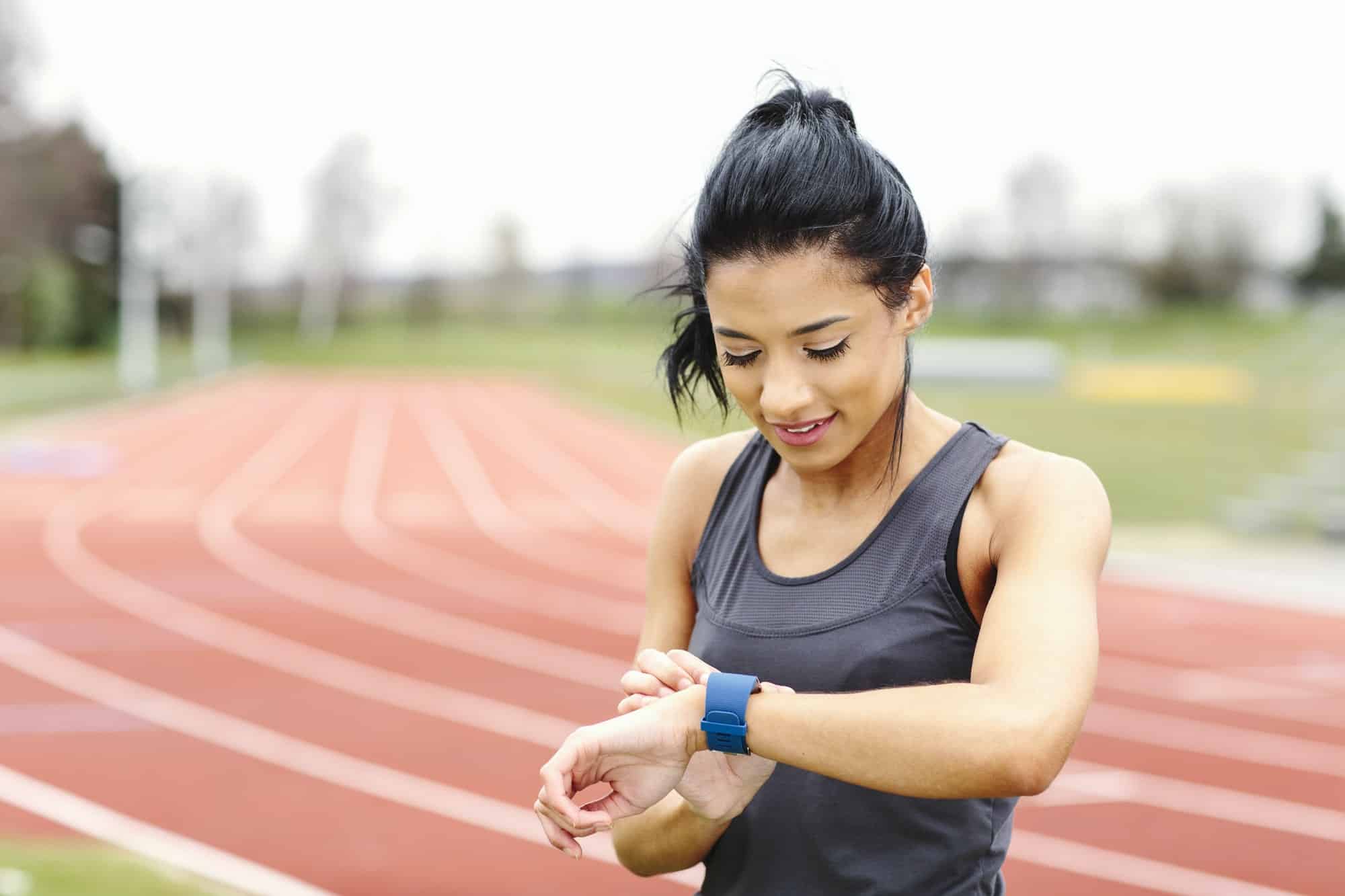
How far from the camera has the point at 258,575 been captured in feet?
37.9

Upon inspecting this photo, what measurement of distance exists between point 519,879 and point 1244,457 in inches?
677

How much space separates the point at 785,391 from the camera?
137 centimetres

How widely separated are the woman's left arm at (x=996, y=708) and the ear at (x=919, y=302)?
0.83 ft

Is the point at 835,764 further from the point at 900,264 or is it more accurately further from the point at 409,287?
the point at 409,287

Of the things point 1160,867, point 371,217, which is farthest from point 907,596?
point 371,217

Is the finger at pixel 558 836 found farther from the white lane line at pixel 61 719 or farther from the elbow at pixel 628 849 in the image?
the white lane line at pixel 61 719

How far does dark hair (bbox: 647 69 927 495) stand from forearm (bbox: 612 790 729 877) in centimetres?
61

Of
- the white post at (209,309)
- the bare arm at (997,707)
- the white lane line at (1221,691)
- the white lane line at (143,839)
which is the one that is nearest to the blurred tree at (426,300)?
the white post at (209,309)

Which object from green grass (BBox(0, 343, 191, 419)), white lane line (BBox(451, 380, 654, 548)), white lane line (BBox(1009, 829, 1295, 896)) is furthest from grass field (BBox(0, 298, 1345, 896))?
white lane line (BBox(1009, 829, 1295, 896))

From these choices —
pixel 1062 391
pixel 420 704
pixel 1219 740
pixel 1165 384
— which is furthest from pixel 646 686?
pixel 1165 384

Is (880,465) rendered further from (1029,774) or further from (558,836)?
(558,836)

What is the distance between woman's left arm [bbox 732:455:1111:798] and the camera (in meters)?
1.21

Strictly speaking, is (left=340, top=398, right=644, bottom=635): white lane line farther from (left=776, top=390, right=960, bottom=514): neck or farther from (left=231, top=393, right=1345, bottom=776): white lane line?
(left=776, top=390, right=960, bottom=514): neck

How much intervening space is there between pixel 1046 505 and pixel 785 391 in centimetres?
29
